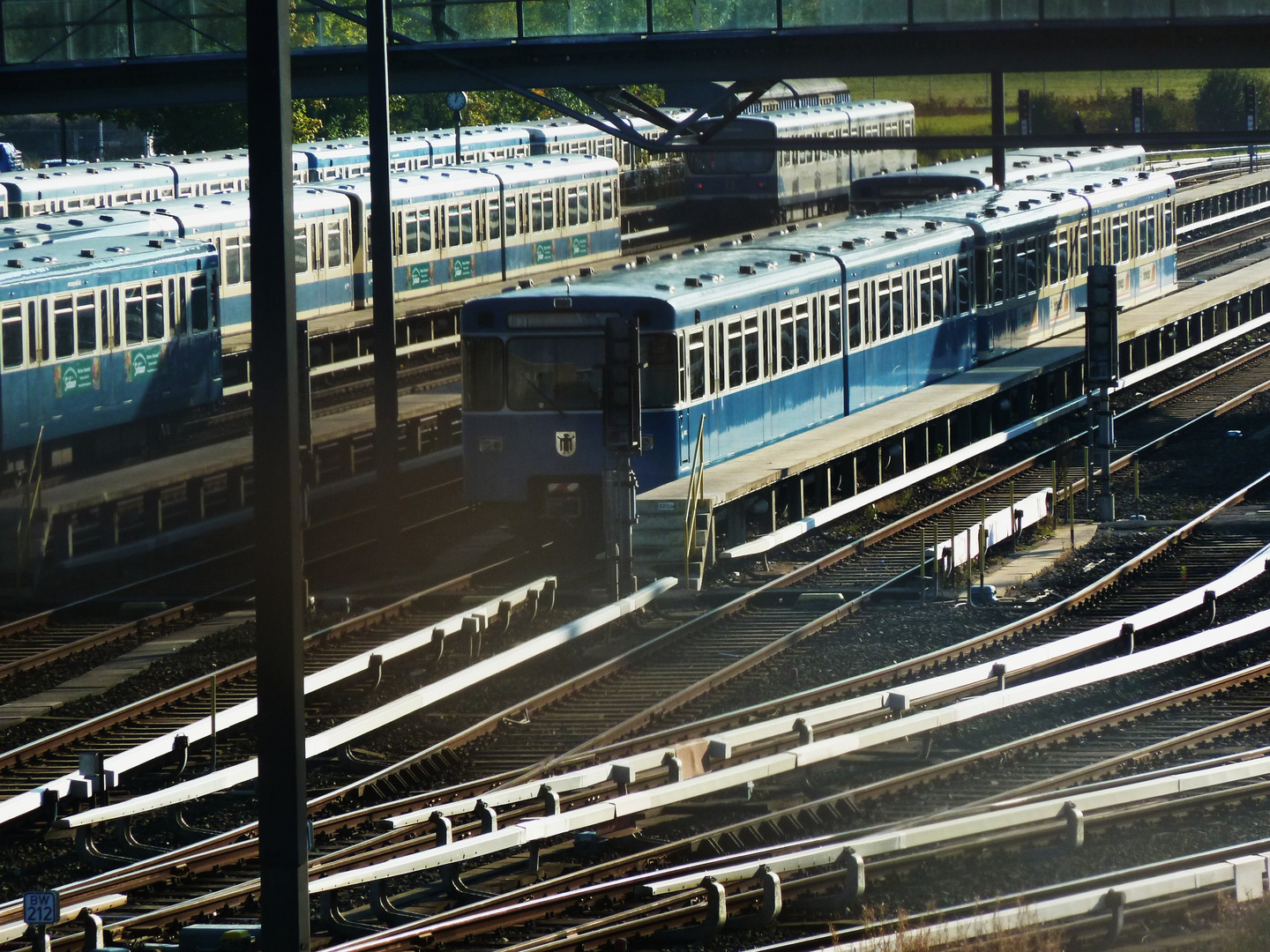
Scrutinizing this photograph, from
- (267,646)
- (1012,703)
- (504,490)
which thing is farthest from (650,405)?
(267,646)

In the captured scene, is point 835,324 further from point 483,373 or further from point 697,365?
point 483,373

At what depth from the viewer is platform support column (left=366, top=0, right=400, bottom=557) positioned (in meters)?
19.0

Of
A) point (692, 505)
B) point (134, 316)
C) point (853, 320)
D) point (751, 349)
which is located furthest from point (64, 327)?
point (692, 505)

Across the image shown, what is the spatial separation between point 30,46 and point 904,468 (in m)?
16.8

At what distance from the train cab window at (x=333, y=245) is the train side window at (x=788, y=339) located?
1361cm

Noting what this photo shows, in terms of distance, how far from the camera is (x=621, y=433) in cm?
1692

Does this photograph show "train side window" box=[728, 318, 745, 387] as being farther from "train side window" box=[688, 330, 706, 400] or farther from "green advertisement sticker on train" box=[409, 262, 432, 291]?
"green advertisement sticker on train" box=[409, 262, 432, 291]

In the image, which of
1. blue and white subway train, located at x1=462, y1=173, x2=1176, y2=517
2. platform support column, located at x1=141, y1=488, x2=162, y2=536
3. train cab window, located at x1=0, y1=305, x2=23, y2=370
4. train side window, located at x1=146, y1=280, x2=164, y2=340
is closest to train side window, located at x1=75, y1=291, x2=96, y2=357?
train cab window, located at x1=0, y1=305, x2=23, y2=370

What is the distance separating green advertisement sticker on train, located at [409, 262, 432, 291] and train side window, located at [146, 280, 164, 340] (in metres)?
10.1

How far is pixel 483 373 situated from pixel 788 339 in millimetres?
3754

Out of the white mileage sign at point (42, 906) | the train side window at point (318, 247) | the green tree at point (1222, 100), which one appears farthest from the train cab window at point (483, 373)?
the green tree at point (1222, 100)

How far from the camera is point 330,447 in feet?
85.9

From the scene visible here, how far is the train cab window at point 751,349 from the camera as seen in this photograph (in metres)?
20.5

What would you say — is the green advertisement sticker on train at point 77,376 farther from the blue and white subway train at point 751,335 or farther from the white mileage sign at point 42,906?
the white mileage sign at point 42,906
